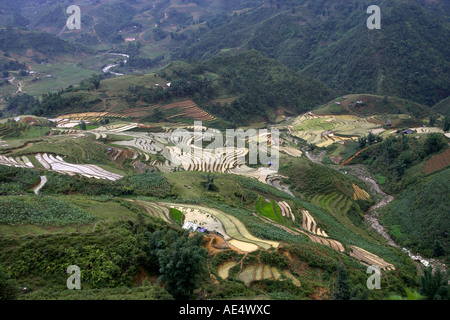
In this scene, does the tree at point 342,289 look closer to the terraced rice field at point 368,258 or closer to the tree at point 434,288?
the tree at point 434,288

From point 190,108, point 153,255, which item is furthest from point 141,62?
point 153,255

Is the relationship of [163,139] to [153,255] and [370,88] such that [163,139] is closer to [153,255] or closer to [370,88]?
[153,255]

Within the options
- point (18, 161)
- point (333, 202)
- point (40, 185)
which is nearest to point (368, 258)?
point (333, 202)

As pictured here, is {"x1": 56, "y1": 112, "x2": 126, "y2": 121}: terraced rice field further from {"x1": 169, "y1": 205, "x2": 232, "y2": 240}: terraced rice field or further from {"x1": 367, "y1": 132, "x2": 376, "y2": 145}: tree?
{"x1": 367, "y1": 132, "x2": 376, "y2": 145}: tree

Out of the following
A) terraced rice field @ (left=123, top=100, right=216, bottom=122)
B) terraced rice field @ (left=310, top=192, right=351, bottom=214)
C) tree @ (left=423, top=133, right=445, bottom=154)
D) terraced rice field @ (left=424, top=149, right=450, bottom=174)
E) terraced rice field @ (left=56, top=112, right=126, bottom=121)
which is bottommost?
terraced rice field @ (left=310, top=192, right=351, bottom=214)

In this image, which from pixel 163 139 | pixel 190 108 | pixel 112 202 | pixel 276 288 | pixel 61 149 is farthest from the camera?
pixel 190 108

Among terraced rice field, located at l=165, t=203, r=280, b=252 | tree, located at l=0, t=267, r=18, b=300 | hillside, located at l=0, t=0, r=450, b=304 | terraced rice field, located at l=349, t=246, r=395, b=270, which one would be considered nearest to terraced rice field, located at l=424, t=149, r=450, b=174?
hillside, located at l=0, t=0, r=450, b=304

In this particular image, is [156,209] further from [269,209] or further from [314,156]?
[314,156]
